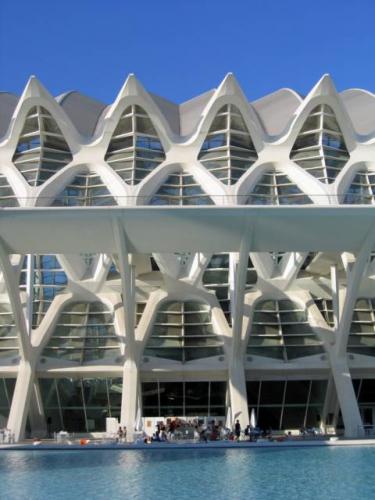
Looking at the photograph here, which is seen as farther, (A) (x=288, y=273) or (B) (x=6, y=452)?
(A) (x=288, y=273)

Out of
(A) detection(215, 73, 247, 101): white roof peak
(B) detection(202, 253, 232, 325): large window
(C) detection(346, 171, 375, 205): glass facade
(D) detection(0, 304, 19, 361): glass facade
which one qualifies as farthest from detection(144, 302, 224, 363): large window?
(A) detection(215, 73, 247, 101): white roof peak

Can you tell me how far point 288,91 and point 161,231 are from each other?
1973 cm

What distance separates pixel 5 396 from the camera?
112ft

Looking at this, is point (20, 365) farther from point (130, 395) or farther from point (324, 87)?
point (324, 87)

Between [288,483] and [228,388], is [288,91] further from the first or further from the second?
[288,483]

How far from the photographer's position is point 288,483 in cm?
1477

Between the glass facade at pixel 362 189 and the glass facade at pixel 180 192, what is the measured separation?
23.1 feet

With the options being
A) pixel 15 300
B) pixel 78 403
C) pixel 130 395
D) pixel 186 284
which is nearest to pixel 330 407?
pixel 186 284

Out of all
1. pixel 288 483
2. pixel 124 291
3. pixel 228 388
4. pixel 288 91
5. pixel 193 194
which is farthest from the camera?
pixel 288 91

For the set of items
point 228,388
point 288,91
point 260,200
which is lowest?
point 228,388

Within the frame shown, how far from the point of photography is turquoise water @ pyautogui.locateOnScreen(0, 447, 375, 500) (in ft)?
44.3

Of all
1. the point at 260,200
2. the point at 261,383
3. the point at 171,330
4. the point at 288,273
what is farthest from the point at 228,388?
the point at 260,200

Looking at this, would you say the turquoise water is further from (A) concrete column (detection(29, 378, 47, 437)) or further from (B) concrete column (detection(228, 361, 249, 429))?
(A) concrete column (detection(29, 378, 47, 437))

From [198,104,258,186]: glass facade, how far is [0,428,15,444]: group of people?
625 inches
